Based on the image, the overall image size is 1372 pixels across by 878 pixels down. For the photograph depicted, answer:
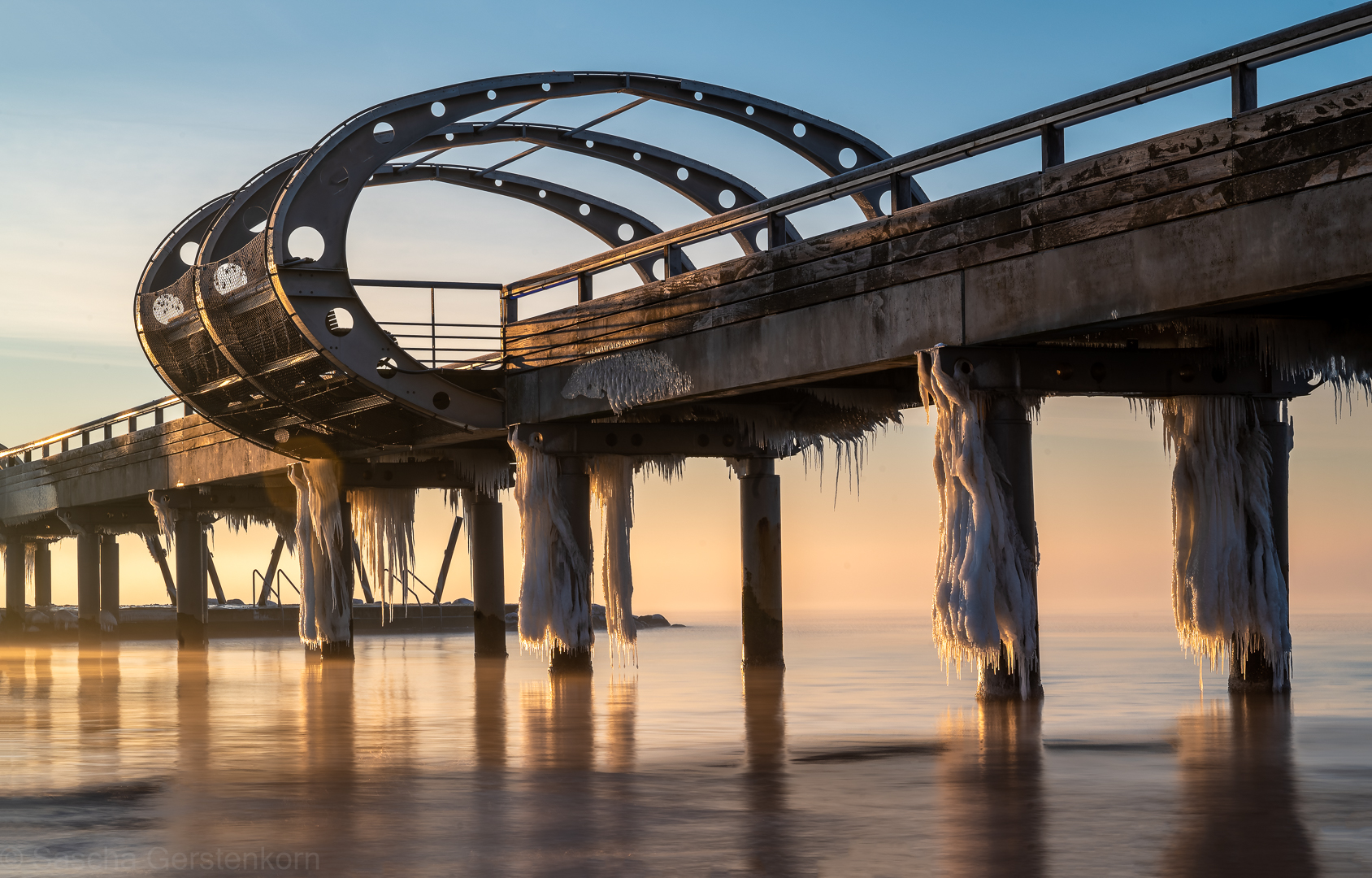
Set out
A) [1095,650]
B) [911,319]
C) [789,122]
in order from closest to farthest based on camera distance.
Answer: [911,319], [789,122], [1095,650]

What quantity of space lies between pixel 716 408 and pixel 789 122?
4306 mm

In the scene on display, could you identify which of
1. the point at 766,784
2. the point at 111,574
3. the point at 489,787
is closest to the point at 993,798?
the point at 766,784

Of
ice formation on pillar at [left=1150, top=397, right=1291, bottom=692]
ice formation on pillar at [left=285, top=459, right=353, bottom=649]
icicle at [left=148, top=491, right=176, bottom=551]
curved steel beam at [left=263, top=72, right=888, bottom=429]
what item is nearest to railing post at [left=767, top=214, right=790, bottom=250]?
curved steel beam at [left=263, top=72, right=888, bottom=429]

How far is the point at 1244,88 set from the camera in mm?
14594

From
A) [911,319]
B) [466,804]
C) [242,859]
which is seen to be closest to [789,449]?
[911,319]

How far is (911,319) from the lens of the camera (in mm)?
18078

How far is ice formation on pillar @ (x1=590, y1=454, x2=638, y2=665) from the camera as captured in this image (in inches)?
1079

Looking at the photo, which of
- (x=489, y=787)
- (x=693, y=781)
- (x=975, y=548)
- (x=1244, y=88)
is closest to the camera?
(x=489, y=787)

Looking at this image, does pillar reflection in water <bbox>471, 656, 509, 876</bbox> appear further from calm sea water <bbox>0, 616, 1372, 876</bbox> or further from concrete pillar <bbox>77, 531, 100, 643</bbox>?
concrete pillar <bbox>77, 531, 100, 643</bbox>

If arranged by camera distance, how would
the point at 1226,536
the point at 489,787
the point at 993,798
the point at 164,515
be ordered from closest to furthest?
the point at 993,798
the point at 489,787
the point at 1226,536
the point at 164,515

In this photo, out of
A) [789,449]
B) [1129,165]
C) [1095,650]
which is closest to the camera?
[1129,165]

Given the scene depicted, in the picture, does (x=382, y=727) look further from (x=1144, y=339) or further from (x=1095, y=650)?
(x=1095, y=650)

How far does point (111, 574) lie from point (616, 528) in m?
38.6

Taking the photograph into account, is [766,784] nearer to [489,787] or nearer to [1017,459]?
[489,787]
